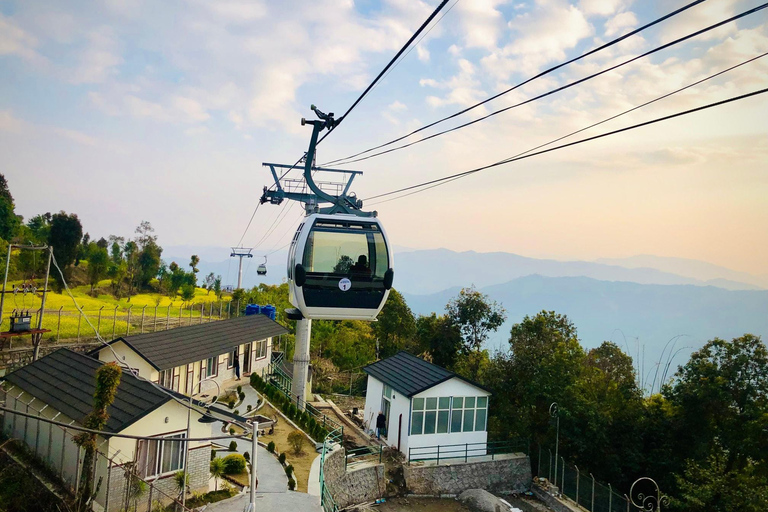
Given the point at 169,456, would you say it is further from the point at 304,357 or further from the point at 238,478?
the point at 304,357

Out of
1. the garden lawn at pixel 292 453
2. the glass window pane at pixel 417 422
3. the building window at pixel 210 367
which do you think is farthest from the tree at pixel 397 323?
the garden lawn at pixel 292 453

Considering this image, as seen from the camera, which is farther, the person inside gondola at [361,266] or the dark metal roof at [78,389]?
the person inside gondola at [361,266]

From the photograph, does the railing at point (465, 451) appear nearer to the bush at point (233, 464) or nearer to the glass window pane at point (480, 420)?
the glass window pane at point (480, 420)

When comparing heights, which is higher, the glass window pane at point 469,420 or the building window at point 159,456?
the building window at point 159,456

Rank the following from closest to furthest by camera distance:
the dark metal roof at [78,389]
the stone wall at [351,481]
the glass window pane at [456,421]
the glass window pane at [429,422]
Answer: the dark metal roof at [78,389] → the stone wall at [351,481] → the glass window pane at [429,422] → the glass window pane at [456,421]

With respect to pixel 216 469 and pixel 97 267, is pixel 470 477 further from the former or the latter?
Result: pixel 97 267

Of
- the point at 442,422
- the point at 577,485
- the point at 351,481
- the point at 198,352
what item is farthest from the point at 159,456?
the point at 577,485

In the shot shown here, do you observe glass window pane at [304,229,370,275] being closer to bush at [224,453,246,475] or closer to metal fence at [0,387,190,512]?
metal fence at [0,387,190,512]
